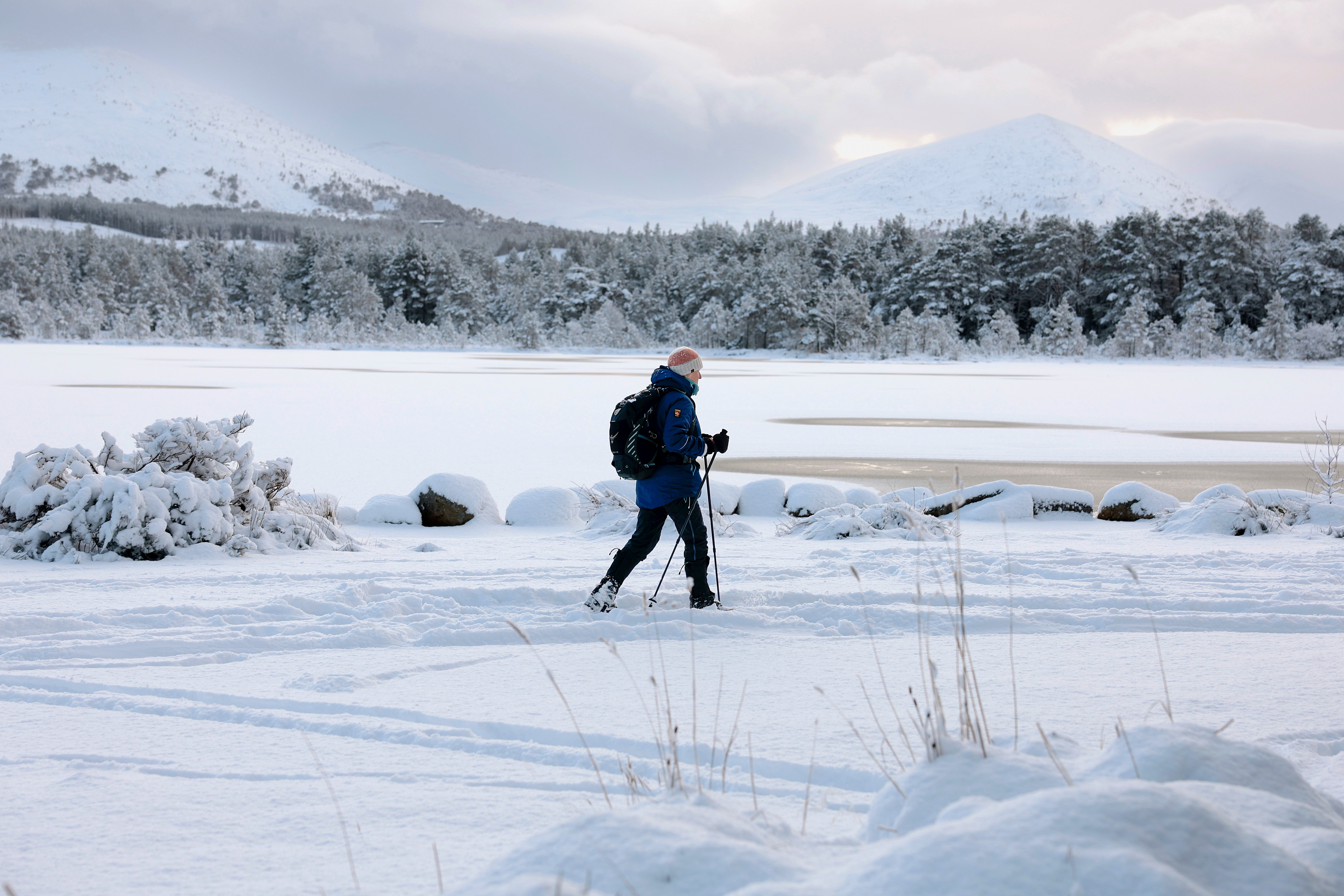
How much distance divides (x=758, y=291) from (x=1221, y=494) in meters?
55.0

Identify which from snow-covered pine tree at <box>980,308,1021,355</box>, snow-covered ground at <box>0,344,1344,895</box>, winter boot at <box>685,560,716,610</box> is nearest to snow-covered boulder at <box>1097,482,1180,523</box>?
snow-covered ground at <box>0,344,1344,895</box>

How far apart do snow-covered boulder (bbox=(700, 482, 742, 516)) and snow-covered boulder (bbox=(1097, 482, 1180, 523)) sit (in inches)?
142

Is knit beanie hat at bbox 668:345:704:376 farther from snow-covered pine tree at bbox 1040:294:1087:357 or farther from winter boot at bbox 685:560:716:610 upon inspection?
snow-covered pine tree at bbox 1040:294:1087:357

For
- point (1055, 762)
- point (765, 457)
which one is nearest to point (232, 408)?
point (765, 457)

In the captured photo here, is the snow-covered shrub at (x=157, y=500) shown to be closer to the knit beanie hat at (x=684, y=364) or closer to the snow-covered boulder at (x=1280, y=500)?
the knit beanie hat at (x=684, y=364)

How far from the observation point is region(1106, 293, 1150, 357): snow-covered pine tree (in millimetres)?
50219

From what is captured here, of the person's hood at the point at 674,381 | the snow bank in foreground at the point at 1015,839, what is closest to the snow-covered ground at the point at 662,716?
the snow bank in foreground at the point at 1015,839

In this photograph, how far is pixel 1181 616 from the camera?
18.7ft

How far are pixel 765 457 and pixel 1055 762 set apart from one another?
1248 cm

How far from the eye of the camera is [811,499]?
391 inches

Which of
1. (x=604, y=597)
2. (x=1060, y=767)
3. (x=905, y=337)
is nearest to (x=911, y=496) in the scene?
(x=604, y=597)

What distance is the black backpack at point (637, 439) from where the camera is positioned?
550 cm

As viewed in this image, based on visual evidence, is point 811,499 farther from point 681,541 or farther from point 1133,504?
point 681,541

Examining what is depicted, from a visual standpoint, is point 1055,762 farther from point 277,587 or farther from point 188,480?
point 188,480
